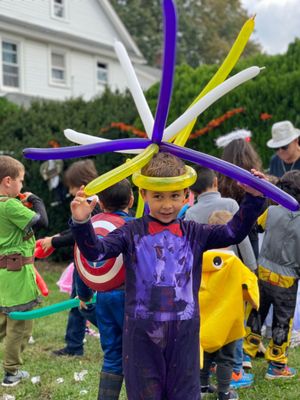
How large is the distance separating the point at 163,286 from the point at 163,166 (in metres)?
0.56

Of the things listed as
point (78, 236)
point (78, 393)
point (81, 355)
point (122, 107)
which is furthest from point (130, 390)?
point (122, 107)

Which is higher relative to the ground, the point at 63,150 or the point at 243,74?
the point at 243,74

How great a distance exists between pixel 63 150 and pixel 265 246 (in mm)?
2459

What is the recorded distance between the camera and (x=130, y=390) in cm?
257

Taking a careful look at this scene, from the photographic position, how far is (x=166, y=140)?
2.43m

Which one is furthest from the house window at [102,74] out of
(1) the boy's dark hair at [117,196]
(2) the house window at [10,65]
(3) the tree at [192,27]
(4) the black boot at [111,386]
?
(4) the black boot at [111,386]

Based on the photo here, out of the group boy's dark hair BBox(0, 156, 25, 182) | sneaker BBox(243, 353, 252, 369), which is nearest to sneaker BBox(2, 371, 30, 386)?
boy's dark hair BBox(0, 156, 25, 182)

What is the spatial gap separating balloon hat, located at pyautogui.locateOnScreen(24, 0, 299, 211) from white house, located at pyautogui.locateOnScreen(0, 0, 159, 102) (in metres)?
14.7

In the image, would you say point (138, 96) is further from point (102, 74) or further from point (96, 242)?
point (102, 74)

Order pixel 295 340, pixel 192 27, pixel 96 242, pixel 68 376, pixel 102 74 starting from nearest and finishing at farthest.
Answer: pixel 96 242, pixel 68 376, pixel 295 340, pixel 102 74, pixel 192 27

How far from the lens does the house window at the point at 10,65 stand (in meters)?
17.9

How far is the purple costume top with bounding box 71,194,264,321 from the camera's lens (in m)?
2.48

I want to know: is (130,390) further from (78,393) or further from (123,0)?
(123,0)

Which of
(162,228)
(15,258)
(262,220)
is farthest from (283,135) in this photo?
(162,228)
